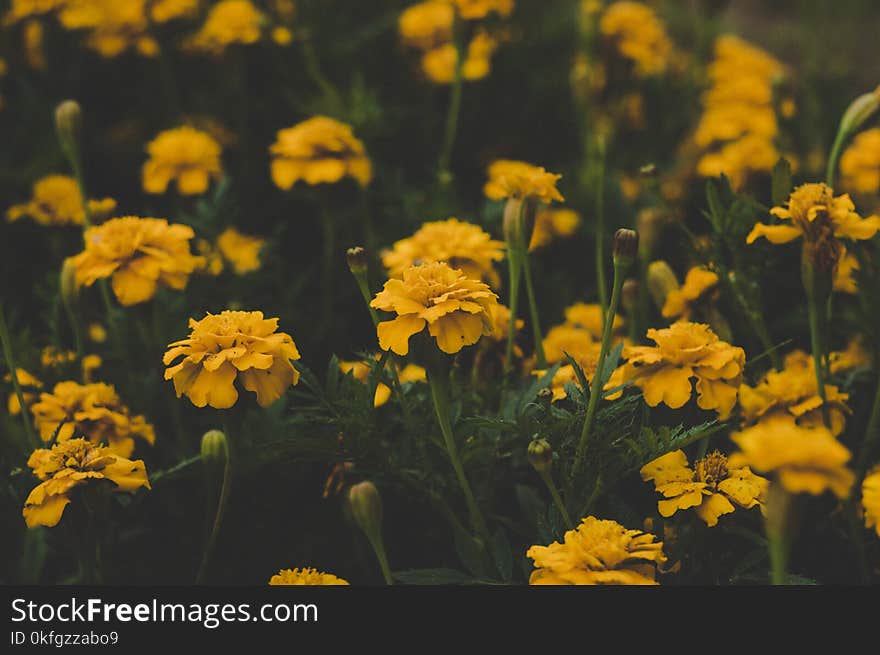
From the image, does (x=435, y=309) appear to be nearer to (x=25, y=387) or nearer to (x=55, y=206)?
(x=25, y=387)

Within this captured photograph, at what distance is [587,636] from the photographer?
839 millimetres

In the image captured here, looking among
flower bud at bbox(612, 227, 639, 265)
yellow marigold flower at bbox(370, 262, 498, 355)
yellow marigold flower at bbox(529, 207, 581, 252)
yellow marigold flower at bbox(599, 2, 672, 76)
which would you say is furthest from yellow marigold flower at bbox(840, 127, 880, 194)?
yellow marigold flower at bbox(370, 262, 498, 355)

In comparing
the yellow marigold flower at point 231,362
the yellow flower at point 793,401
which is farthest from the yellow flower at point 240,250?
the yellow flower at point 793,401

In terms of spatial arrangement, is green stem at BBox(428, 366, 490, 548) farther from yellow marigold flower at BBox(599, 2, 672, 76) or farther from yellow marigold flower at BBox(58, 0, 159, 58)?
yellow marigold flower at BBox(599, 2, 672, 76)

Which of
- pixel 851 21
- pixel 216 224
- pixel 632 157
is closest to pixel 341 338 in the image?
pixel 216 224

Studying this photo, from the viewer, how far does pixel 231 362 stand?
938 mm

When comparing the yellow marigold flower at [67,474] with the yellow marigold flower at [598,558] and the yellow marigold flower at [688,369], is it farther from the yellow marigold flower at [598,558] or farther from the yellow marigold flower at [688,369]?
the yellow marigold flower at [688,369]

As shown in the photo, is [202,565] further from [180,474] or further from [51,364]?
[51,364]

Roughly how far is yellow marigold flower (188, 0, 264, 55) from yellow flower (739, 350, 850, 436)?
47.1 inches

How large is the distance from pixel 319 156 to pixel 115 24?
666 millimetres

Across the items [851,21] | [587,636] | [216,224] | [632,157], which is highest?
[851,21]

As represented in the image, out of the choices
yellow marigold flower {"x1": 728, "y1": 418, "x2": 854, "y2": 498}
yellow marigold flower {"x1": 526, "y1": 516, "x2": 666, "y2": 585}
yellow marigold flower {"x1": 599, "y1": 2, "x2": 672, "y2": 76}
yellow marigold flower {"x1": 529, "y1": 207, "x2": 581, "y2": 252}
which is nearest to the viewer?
yellow marigold flower {"x1": 728, "y1": 418, "x2": 854, "y2": 498}

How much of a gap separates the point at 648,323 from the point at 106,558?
0.75 metres

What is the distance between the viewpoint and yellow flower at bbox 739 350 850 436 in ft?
3.50
